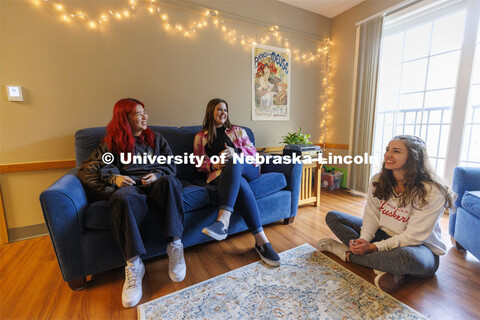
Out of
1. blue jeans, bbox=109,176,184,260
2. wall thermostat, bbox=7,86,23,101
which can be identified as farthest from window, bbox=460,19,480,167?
wall thermostat, bbox=7,86,23,101

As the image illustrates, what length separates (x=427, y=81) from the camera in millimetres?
2207

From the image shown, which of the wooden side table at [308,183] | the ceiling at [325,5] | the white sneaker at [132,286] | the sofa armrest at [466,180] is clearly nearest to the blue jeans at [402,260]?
the sofa armrest at [466,180]

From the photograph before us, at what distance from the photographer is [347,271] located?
4.04 feet

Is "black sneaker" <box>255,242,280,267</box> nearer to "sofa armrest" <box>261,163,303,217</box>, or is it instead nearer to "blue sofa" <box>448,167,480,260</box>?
"sofa armrest" <box>261,163,303,217</box>

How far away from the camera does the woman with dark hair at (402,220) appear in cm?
105

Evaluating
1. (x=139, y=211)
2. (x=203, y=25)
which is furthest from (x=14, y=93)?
(x=203, y=25)

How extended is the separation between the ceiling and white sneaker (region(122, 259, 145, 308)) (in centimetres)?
312

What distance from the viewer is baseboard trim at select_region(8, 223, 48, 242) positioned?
1646 mm

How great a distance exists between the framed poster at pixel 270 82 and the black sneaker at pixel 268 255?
1614 millimetres

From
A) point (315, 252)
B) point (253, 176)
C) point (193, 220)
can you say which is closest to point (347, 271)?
point (315, 252)

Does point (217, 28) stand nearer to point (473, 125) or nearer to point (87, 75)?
point (87, 75)

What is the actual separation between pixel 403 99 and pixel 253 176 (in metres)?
2.13

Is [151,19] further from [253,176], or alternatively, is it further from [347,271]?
[347,271]

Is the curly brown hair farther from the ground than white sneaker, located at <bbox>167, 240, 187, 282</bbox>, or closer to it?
farther from the ground
